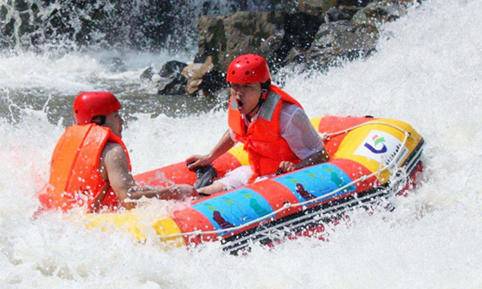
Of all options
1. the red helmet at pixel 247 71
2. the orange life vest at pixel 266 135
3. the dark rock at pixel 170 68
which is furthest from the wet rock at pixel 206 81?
the red helmet at pixel 247 71

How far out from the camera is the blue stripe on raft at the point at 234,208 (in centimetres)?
477

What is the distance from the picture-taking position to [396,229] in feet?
17.6

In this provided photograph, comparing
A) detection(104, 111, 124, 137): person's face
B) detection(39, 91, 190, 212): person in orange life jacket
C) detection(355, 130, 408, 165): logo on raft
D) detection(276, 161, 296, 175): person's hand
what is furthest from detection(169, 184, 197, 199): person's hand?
detection(355, 130, 408, 165): logo on raft

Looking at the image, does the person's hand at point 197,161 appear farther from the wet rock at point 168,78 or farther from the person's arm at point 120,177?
the wet rock at point 168,78

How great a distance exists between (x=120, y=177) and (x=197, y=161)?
1.38 metres

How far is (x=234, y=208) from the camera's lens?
4867 mm

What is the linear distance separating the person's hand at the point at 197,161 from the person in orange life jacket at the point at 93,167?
1.09m

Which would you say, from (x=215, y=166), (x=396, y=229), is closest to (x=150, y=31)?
(x=215, y=166)

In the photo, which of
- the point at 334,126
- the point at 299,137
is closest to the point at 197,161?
the point at 299,137

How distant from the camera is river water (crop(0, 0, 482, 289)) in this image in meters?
4.36

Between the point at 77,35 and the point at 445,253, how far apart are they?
492 inches

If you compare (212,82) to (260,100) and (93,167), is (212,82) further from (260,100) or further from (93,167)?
(93,167)

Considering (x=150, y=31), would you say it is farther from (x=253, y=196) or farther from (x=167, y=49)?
(x=253, y=196)

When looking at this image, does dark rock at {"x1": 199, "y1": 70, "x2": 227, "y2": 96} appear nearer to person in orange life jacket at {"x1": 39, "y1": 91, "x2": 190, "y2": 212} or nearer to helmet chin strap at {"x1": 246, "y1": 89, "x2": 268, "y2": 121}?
helmet chin strap at {"x1": 246, "y1": 89, "x2": 268, "y2": 121}
